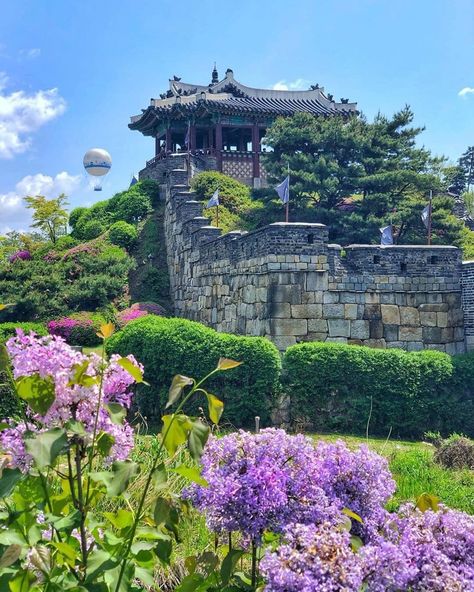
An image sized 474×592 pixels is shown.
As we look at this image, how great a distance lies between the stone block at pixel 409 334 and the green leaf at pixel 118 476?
458 inches

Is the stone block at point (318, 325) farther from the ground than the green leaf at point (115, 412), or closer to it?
closer to it

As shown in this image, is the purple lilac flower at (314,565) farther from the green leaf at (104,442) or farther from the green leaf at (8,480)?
the green leaf at (8,480)

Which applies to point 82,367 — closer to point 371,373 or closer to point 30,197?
point 371,373

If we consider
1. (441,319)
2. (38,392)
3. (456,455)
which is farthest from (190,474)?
(441,319)

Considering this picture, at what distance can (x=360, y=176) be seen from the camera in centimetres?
2248

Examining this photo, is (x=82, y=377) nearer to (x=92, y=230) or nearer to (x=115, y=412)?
(x=115, y=412)

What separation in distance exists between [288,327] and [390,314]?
7.47 feet

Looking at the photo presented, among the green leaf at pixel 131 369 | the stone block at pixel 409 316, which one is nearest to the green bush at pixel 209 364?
the stone block at pixel 409 316

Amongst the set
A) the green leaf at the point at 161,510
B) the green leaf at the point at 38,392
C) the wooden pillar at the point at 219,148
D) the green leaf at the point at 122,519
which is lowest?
the green leaf at the point at 122,519

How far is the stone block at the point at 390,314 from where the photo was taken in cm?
1316

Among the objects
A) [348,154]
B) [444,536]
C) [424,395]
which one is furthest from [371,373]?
[348,154]

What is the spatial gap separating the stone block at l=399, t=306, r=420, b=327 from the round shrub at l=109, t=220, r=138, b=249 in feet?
41.3

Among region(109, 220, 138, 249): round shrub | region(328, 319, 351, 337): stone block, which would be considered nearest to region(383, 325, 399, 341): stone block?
region(328, 319, 351, 337): stone block

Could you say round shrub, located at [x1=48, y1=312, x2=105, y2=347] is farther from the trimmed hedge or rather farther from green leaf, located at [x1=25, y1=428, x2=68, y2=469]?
green leaf, located at [x1=25, y1=428, x2=68, y2=469]
